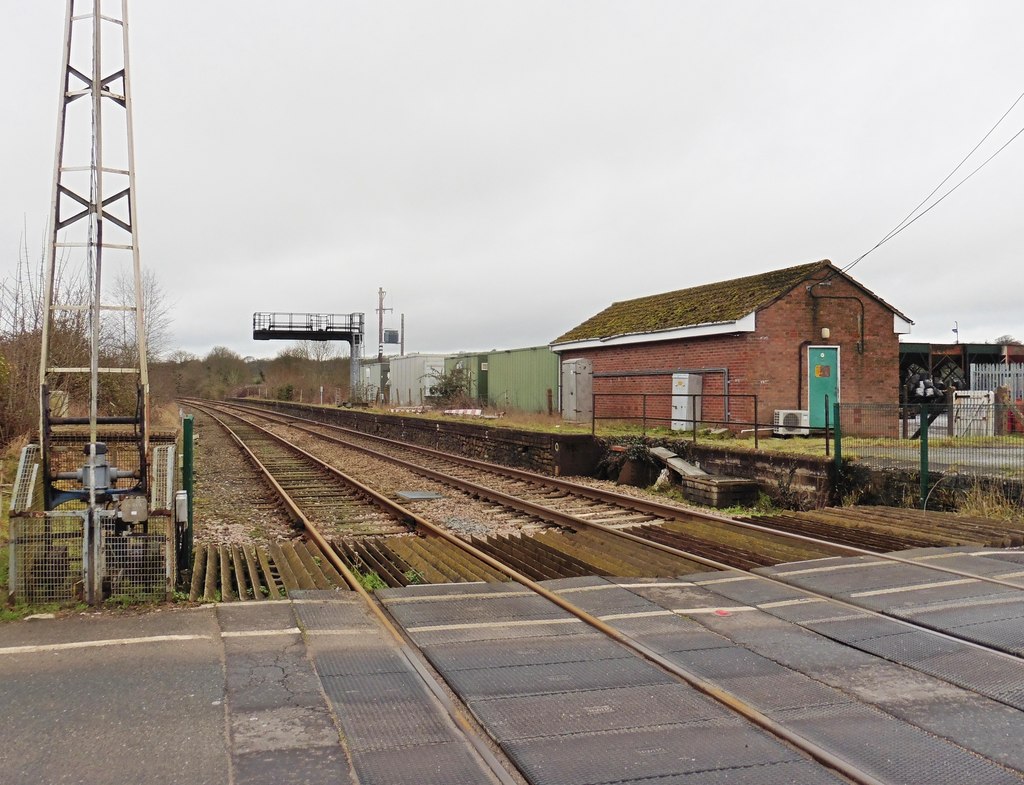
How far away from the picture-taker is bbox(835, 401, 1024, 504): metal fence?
35.1 ft

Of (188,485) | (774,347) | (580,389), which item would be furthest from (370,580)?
(580,389)

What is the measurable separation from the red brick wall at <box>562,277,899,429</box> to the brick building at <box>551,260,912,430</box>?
24mm

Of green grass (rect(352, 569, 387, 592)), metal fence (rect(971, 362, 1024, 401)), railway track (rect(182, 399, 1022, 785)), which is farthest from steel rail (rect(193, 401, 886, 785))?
metal fence (rect(971, 362, 1024, 401))

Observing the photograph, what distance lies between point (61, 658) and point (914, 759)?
15.2 ft

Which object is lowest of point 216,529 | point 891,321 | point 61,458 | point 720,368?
point 216,529

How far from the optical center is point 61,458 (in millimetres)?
7855

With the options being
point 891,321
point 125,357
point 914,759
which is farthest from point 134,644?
point 125,357

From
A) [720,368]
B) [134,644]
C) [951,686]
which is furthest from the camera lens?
[720,368]

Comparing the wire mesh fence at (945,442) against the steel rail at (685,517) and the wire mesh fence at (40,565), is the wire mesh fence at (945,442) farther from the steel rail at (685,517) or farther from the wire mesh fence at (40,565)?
the wire mesh fence at (40,565)

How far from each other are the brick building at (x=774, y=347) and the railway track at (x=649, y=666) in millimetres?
11231

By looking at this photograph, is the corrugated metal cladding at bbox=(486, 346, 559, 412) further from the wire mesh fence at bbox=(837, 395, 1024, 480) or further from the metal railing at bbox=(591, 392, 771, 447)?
the wire mesh fence at bbox=(837, 395, 1024, 480)

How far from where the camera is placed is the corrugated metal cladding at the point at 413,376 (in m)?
39.2

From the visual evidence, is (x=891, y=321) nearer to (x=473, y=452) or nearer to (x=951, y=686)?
(x=473, y=452)

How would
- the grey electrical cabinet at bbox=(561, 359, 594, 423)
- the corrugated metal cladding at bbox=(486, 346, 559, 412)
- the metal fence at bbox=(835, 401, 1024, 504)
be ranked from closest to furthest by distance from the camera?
the metal fence at bbox=(835, 401, 1024, 504) < the grey electrical cabinet at bbox=(561, 359, 594, 423) < the corrugated metal cladding at bbox=(486, 346, 559, 412)
